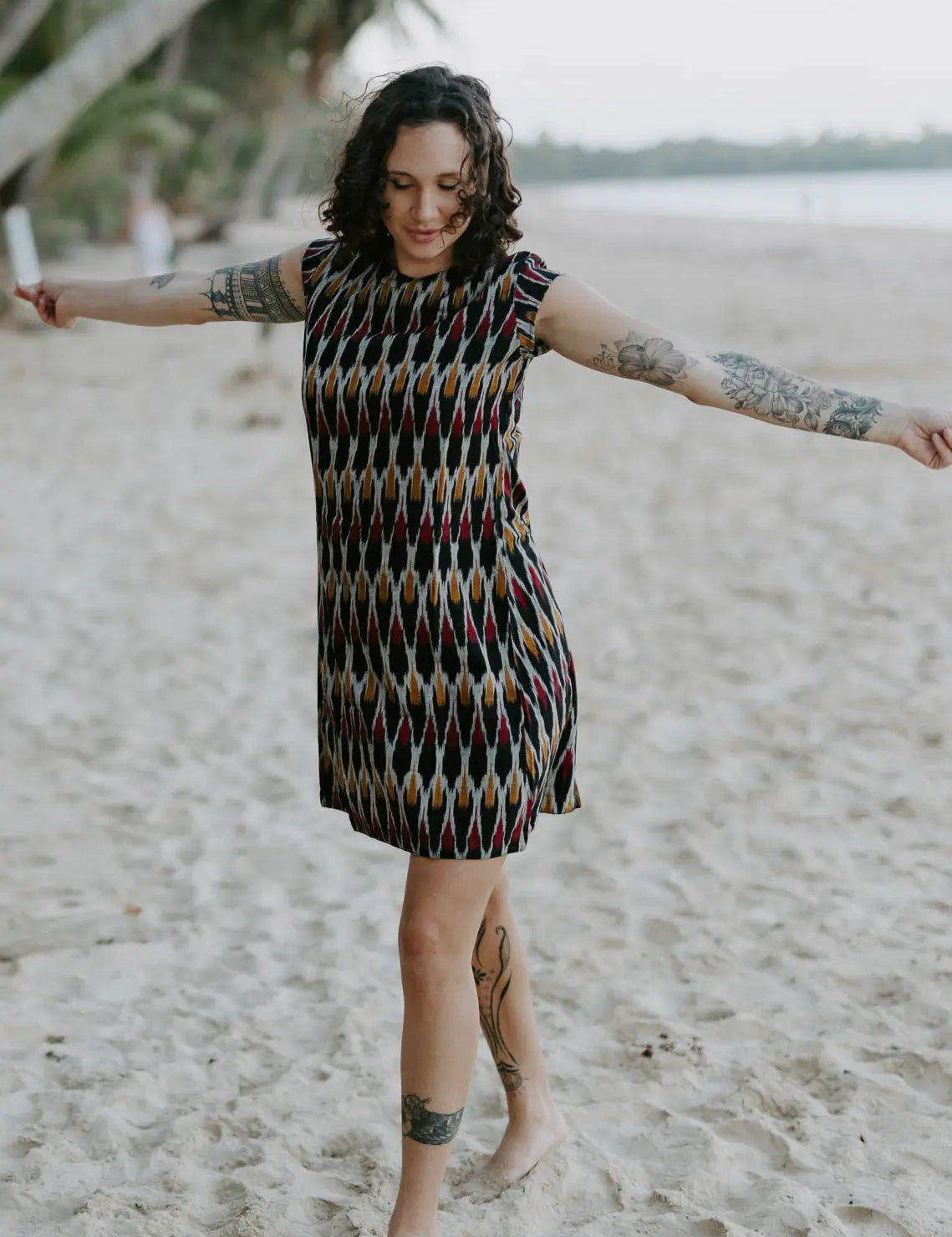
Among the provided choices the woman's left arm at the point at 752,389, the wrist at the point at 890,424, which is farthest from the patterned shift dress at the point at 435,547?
the wrist at the point at 890,424

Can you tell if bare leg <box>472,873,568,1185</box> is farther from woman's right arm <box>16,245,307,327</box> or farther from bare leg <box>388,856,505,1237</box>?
woman's right arm <box>16,245,307,327</box>

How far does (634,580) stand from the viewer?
261 inches

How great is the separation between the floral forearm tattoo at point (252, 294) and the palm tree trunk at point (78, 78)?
9.81 meters

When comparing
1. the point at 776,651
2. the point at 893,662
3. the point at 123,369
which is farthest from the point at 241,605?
the point at 123,369

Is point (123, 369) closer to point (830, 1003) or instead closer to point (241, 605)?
point (241, 605)

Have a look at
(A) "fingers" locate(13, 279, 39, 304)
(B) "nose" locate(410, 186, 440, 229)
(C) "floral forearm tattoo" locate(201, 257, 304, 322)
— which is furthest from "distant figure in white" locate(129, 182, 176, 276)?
(B) "nose" locate(410, 186, 440, 229)

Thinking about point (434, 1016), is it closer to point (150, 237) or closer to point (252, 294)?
point (252, 294)

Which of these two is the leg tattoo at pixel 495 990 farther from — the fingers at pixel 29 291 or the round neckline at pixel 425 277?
the fingers at pixel 29 291

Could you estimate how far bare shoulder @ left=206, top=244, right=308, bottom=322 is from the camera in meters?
2.29

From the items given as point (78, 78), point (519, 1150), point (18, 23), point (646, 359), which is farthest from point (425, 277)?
point (18, 23)

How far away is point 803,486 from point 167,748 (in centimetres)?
480

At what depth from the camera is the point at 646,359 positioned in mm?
2119

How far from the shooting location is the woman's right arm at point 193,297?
231 centimetres

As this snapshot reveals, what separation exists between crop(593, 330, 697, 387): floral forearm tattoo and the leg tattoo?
40.6 inches
